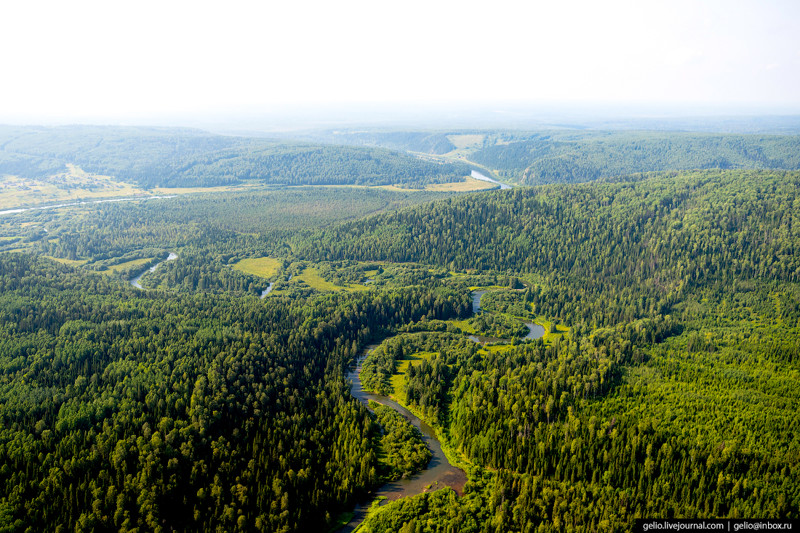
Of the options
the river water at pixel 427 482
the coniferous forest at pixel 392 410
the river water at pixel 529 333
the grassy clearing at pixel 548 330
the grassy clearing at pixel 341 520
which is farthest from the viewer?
the river water at pixel 529 333

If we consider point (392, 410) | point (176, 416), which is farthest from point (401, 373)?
point (176, 416)

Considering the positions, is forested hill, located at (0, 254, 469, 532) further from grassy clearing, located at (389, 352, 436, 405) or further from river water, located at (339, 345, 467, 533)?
grassy clearing, located at (389, 352, 436, 405)

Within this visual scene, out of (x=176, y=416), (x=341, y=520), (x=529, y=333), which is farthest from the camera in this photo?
(x=529, y=333)

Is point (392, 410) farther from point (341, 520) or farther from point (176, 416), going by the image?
point (176, 416)

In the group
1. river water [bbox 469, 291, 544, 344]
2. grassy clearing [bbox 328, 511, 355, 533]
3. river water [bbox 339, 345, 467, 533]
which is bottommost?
grassy clearing [bbox 328, 511, 355, 533]

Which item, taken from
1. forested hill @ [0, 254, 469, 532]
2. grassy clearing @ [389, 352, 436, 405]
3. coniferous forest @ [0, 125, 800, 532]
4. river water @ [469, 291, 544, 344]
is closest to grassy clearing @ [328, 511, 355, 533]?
coniferous forest @ [0, 125, 800, 532]

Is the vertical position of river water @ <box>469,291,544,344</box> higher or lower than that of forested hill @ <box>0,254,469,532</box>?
lower

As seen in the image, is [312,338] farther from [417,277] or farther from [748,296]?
[748,296]

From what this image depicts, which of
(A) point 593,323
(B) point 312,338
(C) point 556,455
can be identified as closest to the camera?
(C) point 556,455

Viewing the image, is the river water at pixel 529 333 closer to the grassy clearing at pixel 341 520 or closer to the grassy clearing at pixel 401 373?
the grassy clearing at pixel 401 373

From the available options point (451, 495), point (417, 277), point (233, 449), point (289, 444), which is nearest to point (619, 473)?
point (451, 495)

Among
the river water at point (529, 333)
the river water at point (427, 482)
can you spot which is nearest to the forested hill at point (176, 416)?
the river water at point (427, 482)
